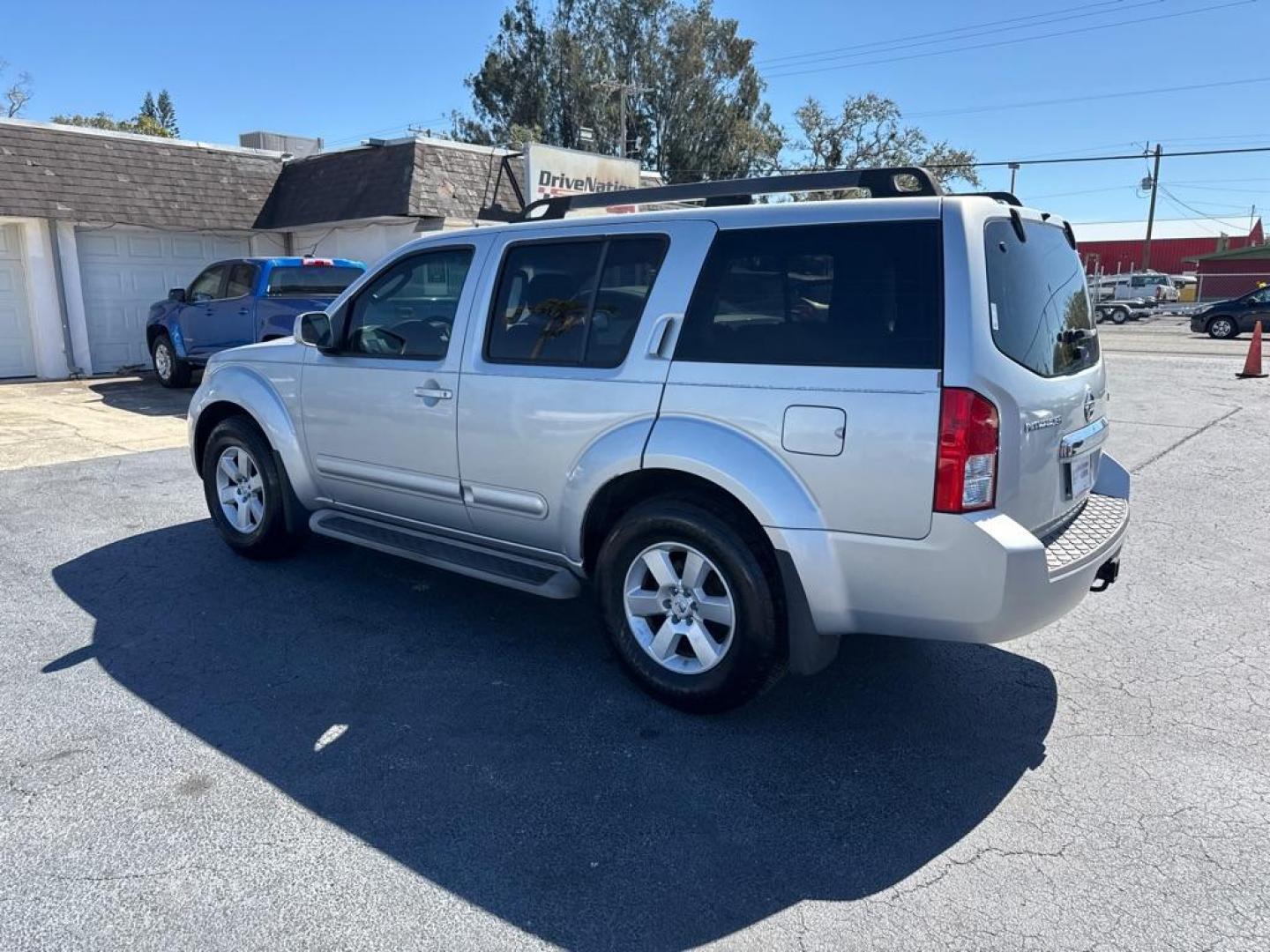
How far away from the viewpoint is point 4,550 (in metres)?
5.92

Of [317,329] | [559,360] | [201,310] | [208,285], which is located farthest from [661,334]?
[208,285]

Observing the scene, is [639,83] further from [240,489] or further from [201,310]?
[240,489]

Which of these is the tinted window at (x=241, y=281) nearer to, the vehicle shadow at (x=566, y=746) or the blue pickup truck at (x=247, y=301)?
the blue pickup truck at (x=247, y=301)

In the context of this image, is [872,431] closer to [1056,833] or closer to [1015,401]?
[1015,401]

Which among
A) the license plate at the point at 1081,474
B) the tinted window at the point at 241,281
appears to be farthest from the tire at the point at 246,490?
the tinted window at the point at 241,281

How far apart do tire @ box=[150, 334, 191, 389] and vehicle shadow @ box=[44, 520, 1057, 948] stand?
10027mm

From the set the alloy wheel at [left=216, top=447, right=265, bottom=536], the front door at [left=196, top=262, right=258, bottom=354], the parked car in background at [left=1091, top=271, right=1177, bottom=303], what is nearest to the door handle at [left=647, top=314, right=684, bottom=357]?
the alloy wheel at [left=216, top=447, right=265, bottom=536]

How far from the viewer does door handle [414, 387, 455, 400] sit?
4387mm

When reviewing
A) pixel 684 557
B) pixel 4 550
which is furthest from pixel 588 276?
pixel 4 550

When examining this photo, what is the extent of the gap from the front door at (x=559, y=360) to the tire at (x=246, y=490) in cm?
163

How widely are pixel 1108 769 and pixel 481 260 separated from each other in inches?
136

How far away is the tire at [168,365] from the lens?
551 inches

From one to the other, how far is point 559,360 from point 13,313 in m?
15.4

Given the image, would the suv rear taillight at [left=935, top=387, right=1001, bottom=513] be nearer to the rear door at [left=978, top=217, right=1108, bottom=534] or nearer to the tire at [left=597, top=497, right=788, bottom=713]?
the rear door at [left=978, top=217, right=1108, bottom=534]
